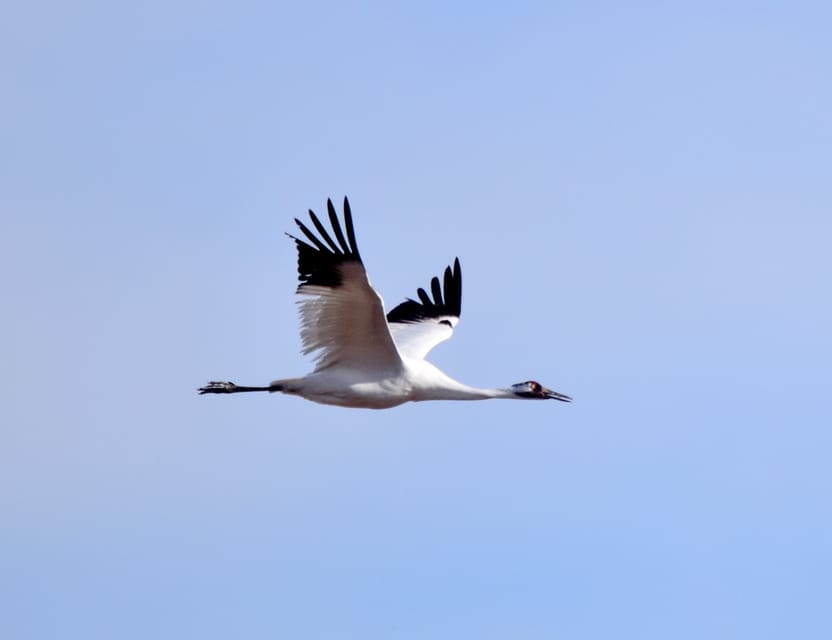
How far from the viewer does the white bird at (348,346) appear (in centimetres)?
2734

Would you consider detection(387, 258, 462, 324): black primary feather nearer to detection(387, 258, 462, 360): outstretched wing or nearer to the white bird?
detection(387, 258, 462, 360): outstretched wing

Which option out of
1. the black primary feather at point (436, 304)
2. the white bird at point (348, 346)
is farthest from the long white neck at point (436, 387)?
the black primary feather at point (436, 304)

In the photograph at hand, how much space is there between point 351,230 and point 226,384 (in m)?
4.13

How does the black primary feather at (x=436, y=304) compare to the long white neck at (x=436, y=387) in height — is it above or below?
above

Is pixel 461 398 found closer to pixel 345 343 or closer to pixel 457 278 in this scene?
pixel 345 343

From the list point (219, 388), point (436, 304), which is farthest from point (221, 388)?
point (436, 304)

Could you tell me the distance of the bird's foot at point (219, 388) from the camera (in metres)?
30.0

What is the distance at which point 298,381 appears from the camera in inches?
1125

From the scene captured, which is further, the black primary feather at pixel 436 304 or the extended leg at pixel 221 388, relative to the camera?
the black primary feather at pixel 436 304

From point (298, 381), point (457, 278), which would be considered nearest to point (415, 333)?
point (457, 278)

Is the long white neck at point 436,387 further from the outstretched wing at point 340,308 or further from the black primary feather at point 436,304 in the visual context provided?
the black primary feather at point 436,304

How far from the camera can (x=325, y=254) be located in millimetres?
27422

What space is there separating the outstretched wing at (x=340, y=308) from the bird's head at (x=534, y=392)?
3.06m

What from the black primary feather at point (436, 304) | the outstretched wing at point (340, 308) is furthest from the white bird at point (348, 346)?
the black primary feather at point (436, 304)
